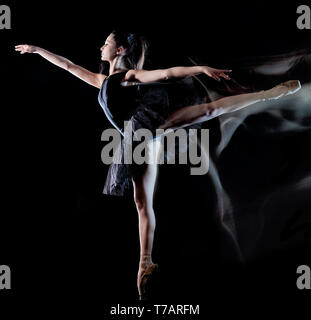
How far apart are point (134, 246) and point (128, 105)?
712 millimetres

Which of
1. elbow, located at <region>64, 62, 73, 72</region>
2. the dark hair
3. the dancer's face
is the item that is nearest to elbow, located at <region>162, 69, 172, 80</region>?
the dark hair

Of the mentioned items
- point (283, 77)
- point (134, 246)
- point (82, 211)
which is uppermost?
point (283, 77)

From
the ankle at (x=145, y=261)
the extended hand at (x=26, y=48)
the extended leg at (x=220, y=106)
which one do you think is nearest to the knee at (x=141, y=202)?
the ankle at (x=145, y=261)

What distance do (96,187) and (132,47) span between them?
747mm

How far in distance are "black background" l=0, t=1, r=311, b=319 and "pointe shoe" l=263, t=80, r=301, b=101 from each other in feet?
0.75

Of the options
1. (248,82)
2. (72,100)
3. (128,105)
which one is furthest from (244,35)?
(72,100)

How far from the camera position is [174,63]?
2344mm

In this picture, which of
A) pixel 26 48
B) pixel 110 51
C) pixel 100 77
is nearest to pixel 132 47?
pixel 110 51

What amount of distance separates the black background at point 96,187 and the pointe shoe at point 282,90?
23cm

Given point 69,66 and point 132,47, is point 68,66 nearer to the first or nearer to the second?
point 69,66

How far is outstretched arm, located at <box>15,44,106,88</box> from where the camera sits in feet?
7.64

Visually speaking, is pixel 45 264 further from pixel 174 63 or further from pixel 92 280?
pixel 174 63

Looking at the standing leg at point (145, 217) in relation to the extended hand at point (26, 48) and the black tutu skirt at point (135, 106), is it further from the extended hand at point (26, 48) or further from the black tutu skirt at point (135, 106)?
the extended hand at point (26, 48)

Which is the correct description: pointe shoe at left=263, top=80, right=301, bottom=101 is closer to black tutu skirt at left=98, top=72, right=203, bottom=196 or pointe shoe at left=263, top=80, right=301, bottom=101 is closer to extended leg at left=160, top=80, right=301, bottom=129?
extended leg at left=160, top=80, right=301, bottom=129
